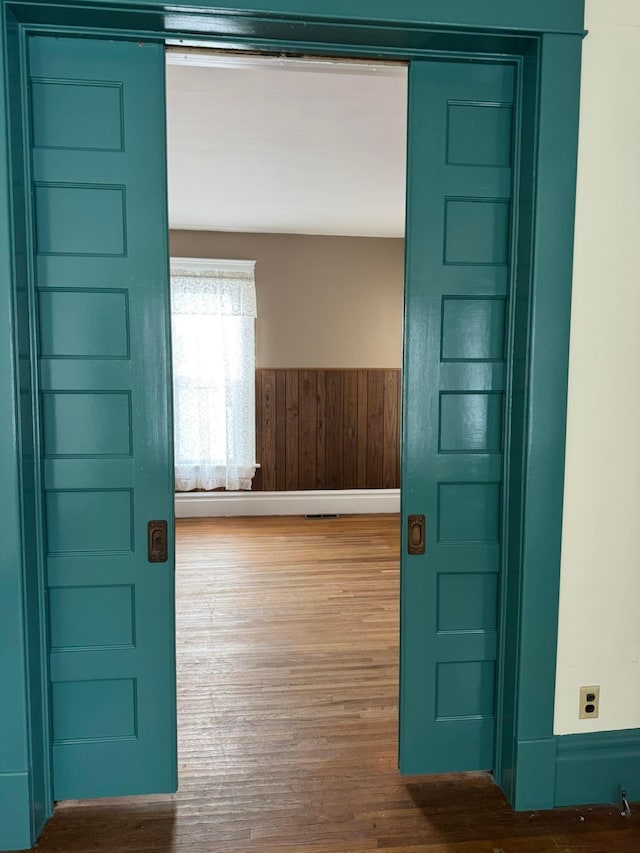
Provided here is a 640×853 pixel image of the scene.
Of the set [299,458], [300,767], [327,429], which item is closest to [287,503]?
[299,458]

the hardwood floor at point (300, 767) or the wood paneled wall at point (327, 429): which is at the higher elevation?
the wood paneled wall at point (327, 429)

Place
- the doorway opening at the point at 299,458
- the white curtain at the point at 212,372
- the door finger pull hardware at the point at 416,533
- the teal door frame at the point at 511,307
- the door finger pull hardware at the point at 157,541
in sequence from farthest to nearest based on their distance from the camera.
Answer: the white curtain at the point at 212,372, the doorway opening at the point at 299,458, the door finger pull hardware at the point at 416,533, the door finger pull hardware at the point at 157,541, the teal door frame at the point at 511,307

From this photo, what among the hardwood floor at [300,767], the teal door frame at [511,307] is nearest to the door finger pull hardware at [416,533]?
the teal door frame at [511,307]

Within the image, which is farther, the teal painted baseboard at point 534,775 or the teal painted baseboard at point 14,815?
the teal painted baseboard at point 534,775

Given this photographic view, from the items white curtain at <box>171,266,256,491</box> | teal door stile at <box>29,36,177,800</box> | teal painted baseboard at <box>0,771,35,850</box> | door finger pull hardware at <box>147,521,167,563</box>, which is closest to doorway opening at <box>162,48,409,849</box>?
white curtain at <box>171,266,256,491</box>

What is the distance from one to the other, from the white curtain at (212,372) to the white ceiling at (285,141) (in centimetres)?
68

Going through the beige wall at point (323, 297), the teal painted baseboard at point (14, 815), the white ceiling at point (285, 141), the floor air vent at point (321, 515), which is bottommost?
the floor air vent at point (321, 515)

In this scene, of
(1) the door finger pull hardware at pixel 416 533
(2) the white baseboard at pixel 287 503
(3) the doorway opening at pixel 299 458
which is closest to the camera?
(1) the door finger pull hardware at pixel 416 533

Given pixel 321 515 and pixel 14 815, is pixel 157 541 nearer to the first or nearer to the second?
pixel 14 815

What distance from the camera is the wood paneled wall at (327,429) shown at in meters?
6.42

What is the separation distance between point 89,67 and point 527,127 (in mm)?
1355

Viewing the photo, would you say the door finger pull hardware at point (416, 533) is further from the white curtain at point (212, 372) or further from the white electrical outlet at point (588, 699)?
the white curtain at point (212, 372)

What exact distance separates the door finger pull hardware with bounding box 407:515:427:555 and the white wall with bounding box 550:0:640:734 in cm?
46

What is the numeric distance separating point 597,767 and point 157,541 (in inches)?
64.8
